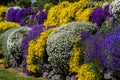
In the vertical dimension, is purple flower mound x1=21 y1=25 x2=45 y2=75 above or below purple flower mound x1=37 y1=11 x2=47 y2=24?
below

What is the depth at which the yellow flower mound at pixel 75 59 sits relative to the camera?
10579mm

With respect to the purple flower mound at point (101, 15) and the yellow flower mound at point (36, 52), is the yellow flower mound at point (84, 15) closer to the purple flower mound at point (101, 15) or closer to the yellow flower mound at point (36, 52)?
the purple flower mound at point (101, 15)

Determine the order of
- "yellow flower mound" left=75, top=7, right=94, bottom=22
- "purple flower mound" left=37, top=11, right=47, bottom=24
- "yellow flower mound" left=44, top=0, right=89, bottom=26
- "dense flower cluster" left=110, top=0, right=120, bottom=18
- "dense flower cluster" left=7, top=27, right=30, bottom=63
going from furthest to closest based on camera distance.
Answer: "purple flower mound" left=37, top=11, right=47, bottom=24
"yellow flower mound" left=44, top=0, right=89, bottom=26
"dense flower cluster" left=7, top=27, right=30, bottom=63
"yellow flower mound" left=75, top=7, right=94, bottom=22
"dense flower cluster" left=110, top=0, right=120, bottom=18

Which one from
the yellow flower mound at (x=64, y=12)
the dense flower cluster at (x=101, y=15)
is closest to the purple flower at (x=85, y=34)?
the dense flower cluster at (x=101, y=15)

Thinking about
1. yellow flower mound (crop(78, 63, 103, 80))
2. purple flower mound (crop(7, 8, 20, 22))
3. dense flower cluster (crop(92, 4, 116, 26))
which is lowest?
yellow flower mound (crop(78, 63, 103, 80))

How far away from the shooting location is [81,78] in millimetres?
10039

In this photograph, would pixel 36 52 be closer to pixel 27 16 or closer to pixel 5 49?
pixel 5 49

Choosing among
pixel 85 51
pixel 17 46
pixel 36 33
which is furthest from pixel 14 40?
pixel 85 51

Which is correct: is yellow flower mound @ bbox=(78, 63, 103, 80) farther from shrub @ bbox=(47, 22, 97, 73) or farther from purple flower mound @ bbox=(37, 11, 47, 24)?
purple flower mound @ bbox=(37, 11, 47, 24)

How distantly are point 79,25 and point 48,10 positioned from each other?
7068mm

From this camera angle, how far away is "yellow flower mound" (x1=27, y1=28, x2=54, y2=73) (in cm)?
1248

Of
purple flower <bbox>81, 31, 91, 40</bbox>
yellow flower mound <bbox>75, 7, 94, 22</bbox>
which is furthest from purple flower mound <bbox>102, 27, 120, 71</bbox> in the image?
yellow flower mound <bbox>75, 7, 94, 22</bbox>

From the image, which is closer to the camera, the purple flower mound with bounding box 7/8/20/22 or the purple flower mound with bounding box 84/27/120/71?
the purple flower mound with bounding box 84/27/120/71

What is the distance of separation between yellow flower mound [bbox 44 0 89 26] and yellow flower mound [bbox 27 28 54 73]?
2.80 m
